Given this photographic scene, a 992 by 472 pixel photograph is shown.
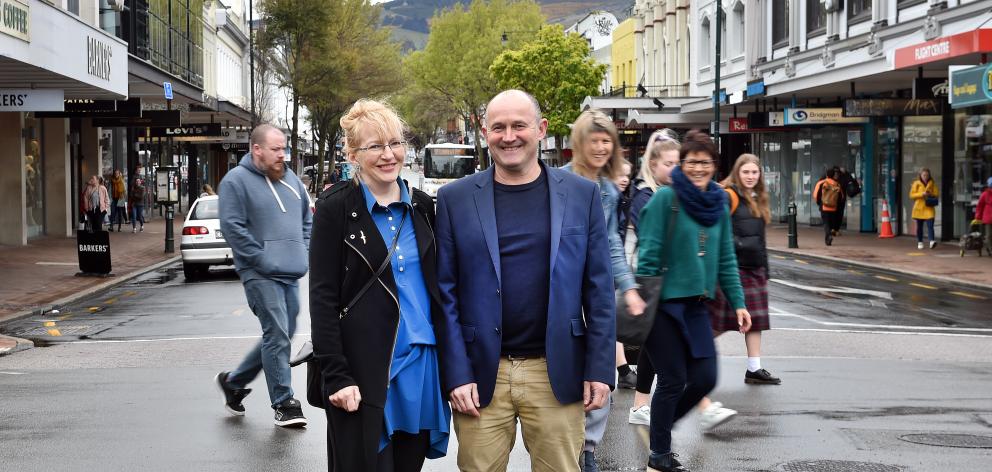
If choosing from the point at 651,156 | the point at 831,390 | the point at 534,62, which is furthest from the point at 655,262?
the point at 534,62

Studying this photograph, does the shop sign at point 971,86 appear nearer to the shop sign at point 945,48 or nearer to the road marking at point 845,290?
the shop sign at point 945,48

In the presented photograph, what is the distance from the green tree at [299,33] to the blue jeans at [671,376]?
59466 millimetres

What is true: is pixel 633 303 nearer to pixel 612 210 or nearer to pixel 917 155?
pixel 612 210

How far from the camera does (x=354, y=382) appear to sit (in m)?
4.23

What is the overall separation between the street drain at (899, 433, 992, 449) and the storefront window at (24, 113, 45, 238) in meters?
27.4

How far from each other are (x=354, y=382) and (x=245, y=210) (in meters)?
3.81

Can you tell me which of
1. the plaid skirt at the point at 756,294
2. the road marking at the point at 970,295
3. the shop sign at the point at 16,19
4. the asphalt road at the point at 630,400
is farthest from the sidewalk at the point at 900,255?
the shop sign at the point at 16,19

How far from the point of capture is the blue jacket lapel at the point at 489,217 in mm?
4266

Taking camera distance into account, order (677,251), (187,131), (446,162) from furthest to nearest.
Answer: (446,162)
(187,131)
(677,251)

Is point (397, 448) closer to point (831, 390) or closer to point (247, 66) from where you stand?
point (831, 390)

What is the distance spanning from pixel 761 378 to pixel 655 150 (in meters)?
2.98

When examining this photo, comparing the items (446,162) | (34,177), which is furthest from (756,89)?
(446,162)

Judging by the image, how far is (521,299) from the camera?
14.2 feet

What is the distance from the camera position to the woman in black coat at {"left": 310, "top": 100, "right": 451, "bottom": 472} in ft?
13.9
